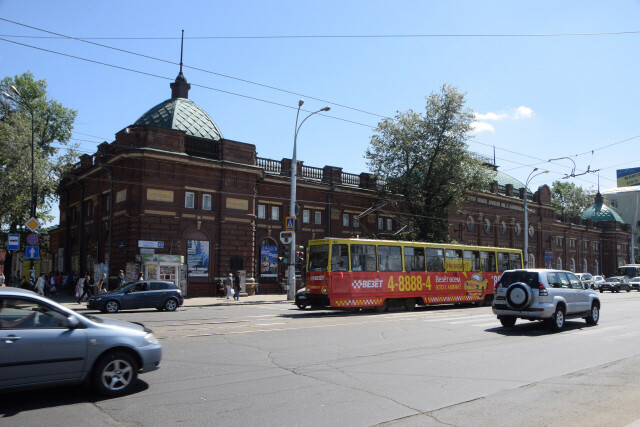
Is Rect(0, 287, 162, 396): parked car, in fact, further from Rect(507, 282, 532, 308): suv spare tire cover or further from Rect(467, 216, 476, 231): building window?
Rect(467, 216, 476, 231): building window

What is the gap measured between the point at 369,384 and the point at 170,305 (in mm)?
17427

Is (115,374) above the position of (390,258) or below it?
below

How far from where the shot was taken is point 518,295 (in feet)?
48.3

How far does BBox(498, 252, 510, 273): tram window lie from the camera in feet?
94.2

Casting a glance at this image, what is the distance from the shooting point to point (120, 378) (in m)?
7.14

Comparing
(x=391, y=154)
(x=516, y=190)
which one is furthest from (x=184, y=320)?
(x=516, y=190)

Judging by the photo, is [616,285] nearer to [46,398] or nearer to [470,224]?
[470,224]

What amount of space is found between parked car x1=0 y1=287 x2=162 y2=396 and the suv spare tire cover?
36.1 ft

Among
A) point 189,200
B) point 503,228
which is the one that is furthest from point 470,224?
point 189,200

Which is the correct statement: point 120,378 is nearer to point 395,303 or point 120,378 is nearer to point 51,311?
point 51,311

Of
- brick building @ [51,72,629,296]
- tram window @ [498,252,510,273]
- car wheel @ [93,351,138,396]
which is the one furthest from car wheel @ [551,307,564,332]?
brick building @ [51,72,629,296]

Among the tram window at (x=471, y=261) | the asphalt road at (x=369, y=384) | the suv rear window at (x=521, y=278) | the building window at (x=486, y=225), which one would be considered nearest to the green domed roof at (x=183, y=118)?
the tram window at (x=471, y=261)

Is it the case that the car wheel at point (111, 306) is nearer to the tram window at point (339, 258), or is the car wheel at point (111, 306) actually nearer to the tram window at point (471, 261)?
the tram window at point (339, 258)

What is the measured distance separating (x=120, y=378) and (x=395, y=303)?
17.2m
